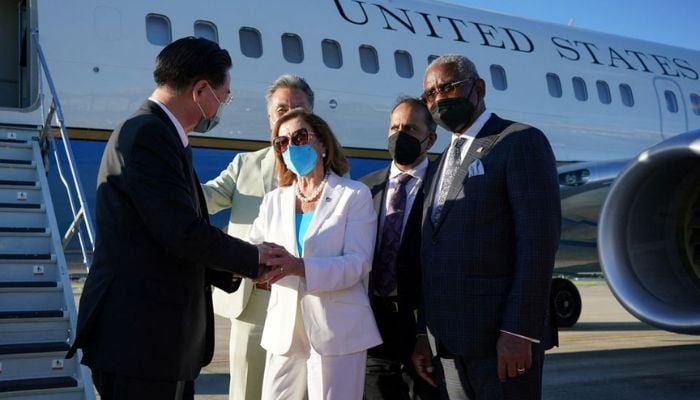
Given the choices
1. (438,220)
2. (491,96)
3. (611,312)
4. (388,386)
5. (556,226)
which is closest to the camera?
(556,226)

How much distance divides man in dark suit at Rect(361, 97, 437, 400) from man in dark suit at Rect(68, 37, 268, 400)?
923mm

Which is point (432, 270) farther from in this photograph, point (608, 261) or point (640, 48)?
point (640, 48)

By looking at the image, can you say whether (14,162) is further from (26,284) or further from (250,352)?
(250,352)

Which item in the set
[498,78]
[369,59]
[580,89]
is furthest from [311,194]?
[580,89]

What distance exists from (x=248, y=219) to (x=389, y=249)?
2.13ft

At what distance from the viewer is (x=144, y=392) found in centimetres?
249

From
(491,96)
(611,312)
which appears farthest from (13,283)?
Answer: (611,312)

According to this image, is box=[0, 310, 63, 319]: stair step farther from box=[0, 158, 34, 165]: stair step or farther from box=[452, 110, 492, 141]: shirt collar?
box=[452, 110, 492, 141]: shirt collar

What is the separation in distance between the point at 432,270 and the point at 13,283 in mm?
2627

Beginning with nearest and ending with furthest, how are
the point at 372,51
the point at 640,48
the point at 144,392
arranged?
1. the point at 144,392
2. the point at 372,51
3. the point at 640,48

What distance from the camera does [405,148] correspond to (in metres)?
3.62

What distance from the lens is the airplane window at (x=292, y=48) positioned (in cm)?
808

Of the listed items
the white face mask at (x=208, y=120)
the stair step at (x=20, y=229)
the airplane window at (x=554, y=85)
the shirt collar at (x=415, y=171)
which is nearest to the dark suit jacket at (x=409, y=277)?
the shirt collar at (x=415, y=171)

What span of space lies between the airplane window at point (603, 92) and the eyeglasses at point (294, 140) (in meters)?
7.99
